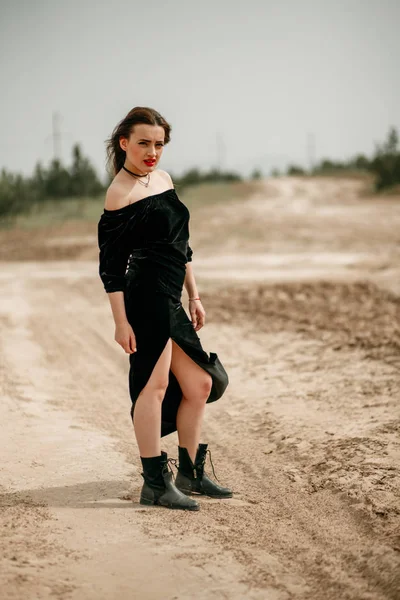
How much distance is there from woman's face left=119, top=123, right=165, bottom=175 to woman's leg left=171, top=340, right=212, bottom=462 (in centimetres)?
87

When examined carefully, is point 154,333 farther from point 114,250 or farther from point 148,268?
point 114,250

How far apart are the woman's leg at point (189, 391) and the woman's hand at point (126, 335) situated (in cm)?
21

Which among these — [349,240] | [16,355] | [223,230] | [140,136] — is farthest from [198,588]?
[223,230]

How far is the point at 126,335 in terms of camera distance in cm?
384

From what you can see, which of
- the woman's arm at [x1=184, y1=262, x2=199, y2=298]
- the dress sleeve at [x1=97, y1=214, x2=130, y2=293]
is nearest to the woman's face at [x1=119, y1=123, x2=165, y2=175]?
the dress sleeve at [x1=97, y1=214, x2=130, y2=293]

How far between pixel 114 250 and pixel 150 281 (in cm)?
23

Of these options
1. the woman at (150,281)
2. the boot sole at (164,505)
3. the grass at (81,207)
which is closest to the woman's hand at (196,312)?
the woman at (150,281)

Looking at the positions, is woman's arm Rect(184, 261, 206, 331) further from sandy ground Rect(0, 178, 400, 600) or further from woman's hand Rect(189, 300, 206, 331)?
sandy ground Rect(0, 178, 400, 600)

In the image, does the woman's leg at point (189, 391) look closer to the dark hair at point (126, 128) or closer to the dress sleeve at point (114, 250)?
the dress sleeve at point (114, 250)

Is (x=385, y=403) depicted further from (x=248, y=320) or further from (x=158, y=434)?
(x=248, y=320)

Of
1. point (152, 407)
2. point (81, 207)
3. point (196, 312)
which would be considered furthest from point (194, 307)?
point (81, 207)

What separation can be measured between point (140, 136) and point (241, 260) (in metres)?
13.9

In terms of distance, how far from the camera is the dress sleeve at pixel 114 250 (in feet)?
12.5

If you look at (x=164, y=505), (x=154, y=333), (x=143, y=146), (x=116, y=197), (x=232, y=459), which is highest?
(x=143, y=146)
